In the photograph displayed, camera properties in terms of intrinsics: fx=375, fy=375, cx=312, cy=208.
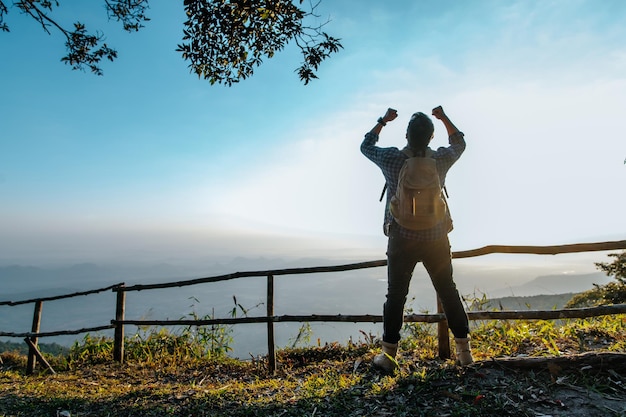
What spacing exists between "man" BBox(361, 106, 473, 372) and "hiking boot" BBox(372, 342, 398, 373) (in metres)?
0.01

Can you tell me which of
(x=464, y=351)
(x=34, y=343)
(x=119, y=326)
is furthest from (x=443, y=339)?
(x=34, y=343)

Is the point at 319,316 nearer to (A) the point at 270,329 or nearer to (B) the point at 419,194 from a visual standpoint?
(A) the point at 270,329

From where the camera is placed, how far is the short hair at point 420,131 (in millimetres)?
3057

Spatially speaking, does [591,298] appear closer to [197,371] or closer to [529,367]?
[529,367]

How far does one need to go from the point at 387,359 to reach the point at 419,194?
1648mm

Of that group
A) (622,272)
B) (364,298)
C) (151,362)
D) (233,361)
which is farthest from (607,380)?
(364,298)

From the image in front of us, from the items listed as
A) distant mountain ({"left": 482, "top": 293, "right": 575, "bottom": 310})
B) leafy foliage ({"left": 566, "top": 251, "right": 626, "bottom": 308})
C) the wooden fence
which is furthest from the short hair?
leafy foliage ({"left": 566, "top": 251, "right": 626, "bottom": 308})

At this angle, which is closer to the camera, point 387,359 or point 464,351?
point 464,351

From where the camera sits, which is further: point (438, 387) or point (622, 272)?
point (622, 272)

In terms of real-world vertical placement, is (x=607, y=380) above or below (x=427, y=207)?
below

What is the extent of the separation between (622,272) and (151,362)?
39.4 feet

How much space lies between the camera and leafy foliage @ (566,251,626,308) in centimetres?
938

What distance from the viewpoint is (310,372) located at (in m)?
4.59

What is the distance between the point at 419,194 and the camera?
2.96m
